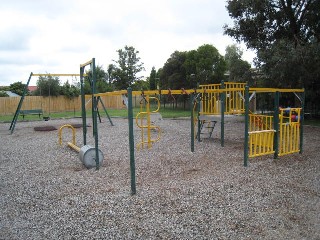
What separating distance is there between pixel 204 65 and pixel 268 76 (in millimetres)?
12103

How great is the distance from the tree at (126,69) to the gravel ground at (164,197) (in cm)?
3467

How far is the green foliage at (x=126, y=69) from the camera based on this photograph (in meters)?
41.8

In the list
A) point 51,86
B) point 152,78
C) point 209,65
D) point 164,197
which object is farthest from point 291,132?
point 152,78

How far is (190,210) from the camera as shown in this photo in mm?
4031

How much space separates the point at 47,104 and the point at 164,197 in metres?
27.8

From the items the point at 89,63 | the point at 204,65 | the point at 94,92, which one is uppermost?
the point at 204,65

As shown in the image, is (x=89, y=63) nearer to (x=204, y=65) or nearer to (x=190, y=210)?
(x=190, y=210)

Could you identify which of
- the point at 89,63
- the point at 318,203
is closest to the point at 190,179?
the point at 318,203

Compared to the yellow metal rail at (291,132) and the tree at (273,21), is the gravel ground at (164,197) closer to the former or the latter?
the yellow metal rail at (291,132)

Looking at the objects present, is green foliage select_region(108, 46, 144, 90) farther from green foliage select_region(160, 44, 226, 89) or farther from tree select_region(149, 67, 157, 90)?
green foliage select_region(160, 44, 226, 89)

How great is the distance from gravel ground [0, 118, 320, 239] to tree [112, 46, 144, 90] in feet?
114

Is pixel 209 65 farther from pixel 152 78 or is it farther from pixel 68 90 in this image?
pixel 68 90

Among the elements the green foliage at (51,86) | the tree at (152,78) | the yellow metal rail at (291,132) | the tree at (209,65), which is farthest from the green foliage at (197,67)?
the yellow metal rail at (291,132)

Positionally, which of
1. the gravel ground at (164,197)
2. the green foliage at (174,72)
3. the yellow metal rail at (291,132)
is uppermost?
the green foliage at (174,72)
